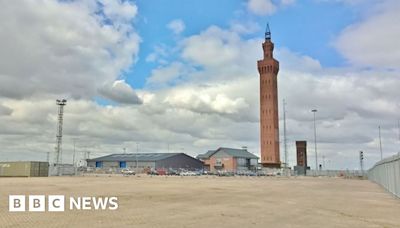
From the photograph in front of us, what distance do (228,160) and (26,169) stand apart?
8702cm

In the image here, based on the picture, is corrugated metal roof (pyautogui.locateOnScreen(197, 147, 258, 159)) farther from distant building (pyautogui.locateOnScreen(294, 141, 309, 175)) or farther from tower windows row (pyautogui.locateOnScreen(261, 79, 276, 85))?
tower windows row (pyautogui.locateOnScreen(261, 79, 276, 85))

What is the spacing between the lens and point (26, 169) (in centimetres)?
9331

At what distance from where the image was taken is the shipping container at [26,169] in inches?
3661

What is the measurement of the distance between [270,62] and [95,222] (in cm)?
14790

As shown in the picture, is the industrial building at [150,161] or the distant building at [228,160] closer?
the distant building at [228,160]

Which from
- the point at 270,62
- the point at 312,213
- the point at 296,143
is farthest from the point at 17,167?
the point at 296,143

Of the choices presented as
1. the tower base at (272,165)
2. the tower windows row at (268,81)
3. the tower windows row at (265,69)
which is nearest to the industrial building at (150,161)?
the tower base at (272,165)

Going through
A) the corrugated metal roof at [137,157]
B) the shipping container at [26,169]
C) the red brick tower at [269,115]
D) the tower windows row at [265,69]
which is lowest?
the shipping container at [26,169]

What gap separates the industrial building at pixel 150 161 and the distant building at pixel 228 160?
687 cm

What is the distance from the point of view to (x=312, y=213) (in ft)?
68.6

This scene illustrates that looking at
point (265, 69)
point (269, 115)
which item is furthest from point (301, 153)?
point (265, 69)

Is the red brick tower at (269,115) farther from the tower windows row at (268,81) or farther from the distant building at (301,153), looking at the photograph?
the distant building at (301,153)

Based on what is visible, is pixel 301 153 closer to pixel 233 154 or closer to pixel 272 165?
pixel 272 165

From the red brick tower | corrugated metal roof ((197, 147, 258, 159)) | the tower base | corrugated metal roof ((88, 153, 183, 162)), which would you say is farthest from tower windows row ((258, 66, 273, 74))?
corrugated metal roof ((88, 153, 183, 162))
